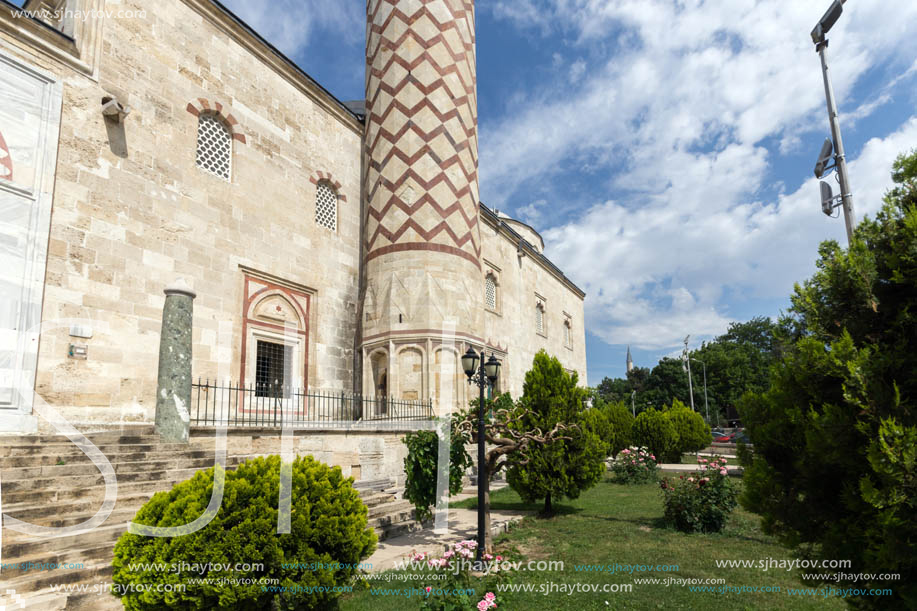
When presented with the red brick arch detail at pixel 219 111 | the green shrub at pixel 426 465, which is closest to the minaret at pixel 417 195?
the red brick arch detail at pixel 219 111

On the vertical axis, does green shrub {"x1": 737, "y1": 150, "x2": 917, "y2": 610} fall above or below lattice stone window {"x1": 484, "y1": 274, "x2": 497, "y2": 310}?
below

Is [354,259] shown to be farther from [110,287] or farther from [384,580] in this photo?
[384,580]

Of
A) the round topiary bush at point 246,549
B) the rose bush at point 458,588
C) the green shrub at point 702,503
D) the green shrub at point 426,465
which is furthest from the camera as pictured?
the green shrub at point 702,503

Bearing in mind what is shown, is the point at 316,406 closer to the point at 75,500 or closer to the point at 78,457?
the point at 78,457

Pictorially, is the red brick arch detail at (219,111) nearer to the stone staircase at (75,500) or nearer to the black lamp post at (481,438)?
the stone staircase at (75,500)

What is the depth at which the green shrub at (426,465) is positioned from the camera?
7.25 m

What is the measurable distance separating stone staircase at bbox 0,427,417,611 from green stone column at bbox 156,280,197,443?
25 cm

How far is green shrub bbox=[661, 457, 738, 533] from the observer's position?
25.3ft

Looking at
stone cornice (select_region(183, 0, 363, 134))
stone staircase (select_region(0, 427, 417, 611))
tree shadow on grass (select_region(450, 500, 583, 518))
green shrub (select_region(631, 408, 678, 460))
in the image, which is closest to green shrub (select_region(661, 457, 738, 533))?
tree shadow on grass (select_region(450, 500, 583, 518))

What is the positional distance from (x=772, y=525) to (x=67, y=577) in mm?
Result: 5707

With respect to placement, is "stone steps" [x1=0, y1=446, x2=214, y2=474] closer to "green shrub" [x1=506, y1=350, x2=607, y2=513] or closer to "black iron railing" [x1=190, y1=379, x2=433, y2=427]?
"black iron railing" [x1=190, y1=379, x2=433, y2=427]

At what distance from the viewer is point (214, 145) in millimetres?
10961

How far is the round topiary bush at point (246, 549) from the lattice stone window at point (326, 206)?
10.3 m

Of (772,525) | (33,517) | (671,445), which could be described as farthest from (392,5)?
(671,445)
